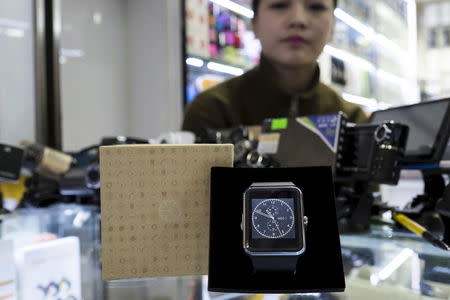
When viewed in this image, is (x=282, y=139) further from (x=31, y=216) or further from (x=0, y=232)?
(x=31, y=216)

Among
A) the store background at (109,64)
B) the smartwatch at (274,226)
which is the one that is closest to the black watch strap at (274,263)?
the smartwatch at (274,226)

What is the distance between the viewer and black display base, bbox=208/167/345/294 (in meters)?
0.50

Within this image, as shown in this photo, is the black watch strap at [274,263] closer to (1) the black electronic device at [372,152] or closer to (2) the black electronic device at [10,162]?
(1) the black electronic device at [372,152]

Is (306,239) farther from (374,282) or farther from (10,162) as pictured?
(10,162)

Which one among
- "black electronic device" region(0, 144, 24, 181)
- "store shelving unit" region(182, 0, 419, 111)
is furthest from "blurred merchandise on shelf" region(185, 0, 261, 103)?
"black electronic device" region(0, 144, 24, 181)

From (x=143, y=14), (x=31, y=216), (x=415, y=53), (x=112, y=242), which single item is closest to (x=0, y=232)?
(x=31, y=216)

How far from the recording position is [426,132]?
36.8 inches

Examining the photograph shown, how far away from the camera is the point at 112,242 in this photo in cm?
55

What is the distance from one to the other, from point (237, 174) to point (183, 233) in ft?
0.32

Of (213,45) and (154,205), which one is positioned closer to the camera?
(154,205)

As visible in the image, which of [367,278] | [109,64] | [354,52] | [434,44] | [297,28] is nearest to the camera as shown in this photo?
[367,278]

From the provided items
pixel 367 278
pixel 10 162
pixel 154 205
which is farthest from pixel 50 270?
pixel 10 162

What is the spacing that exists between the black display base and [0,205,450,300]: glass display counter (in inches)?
0.7

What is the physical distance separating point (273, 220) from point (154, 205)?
5.7 inches
